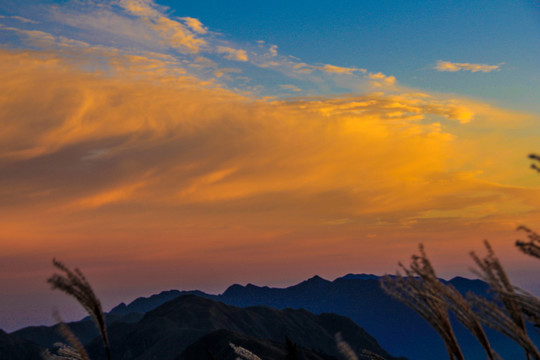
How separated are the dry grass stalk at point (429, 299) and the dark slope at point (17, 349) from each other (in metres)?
193

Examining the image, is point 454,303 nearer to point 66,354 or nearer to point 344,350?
point 344,350

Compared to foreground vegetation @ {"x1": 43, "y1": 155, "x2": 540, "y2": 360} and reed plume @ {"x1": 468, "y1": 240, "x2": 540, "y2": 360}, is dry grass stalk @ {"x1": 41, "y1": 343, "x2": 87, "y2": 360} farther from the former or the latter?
reed plume @ {"x1": 468, "y1": 240, "x2": 540, "y2": 360}

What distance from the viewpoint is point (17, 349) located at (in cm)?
18138

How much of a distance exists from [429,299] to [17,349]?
20529 centimetres

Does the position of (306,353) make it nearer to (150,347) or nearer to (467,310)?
(150,347)

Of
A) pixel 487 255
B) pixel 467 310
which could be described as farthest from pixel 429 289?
pixel 487 255

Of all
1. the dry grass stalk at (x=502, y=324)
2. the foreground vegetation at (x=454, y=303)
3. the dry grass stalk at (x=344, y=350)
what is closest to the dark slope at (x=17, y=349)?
the foreground vegetation at (x=454, y=303)

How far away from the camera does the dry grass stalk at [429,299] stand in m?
5.04

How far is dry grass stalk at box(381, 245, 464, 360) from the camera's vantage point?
16.5 ft

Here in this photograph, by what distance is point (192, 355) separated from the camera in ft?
477

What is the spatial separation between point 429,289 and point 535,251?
3.40ft

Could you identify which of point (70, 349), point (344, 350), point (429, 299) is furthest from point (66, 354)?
point (429, 299)

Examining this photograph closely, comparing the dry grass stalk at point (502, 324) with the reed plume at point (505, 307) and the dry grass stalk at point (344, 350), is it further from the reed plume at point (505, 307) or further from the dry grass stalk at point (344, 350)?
the dry grass stalk at point (344, 350)

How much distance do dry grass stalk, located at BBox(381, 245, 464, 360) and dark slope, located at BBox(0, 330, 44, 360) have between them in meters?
193
